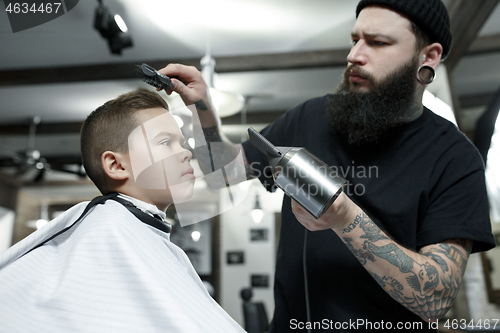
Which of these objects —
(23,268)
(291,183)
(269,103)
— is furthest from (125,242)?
(269,103)

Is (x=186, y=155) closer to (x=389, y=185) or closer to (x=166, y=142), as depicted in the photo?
(x=166, y=142)

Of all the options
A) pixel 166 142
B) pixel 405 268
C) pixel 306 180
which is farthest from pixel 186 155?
pixel 405 268

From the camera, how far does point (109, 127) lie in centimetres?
81

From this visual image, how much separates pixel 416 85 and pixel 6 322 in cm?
126

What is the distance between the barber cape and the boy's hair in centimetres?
13

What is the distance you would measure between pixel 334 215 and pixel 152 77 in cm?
49

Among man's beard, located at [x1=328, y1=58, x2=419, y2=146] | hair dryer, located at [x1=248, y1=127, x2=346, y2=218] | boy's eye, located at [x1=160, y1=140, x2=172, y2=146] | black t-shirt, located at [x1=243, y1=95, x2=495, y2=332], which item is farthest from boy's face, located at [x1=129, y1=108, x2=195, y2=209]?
man's beard, located at [x1=328, y1=58, x2=419, y2=146]

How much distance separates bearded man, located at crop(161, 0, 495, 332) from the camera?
0.94m

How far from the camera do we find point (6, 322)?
60cm

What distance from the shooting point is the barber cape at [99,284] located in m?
0.61

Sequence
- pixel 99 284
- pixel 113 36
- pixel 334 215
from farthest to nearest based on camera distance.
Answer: pixel 113 36 < pixel 334 215 < pixel 99 284

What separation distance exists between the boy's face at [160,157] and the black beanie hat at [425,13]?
2.45 feet

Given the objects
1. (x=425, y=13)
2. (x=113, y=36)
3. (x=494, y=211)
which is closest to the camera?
(x=425, y=13)

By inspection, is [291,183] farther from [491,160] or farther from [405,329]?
[491,160]
